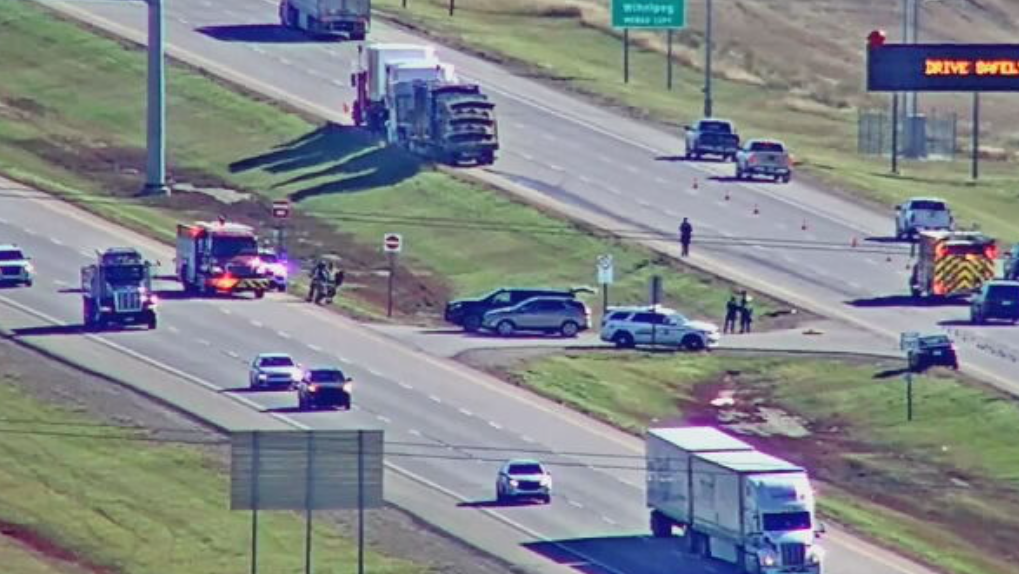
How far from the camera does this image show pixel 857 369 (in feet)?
344

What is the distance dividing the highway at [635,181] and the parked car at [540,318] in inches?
354

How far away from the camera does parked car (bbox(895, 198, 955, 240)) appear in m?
126

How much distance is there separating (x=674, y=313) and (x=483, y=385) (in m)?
11.9

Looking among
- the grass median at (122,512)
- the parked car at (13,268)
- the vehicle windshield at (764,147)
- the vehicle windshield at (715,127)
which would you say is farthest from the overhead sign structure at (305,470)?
the vehicle windshield at (715,127)

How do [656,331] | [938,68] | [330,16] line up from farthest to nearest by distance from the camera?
[330,16] → [656,331] → [938,68]

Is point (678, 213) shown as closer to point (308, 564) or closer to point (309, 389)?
point (309, 389)

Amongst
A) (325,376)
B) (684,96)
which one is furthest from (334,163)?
(325,376)

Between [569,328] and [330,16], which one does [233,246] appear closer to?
[569,328]

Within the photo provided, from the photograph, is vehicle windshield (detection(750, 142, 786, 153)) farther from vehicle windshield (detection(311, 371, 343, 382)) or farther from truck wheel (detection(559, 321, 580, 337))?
vehicle windshield (detection(311, 371, 343, 382))

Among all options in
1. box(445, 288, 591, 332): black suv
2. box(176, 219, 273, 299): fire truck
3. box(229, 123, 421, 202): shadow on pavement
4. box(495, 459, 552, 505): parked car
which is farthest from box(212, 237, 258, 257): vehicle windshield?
box(495, 459, 552, 505): parked car

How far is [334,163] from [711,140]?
50.5 ft

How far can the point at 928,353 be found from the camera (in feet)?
340

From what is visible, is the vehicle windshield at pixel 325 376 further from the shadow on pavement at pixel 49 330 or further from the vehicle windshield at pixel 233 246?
the vehicle windshield at pixel 233 246

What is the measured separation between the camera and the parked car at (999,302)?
370 feet
